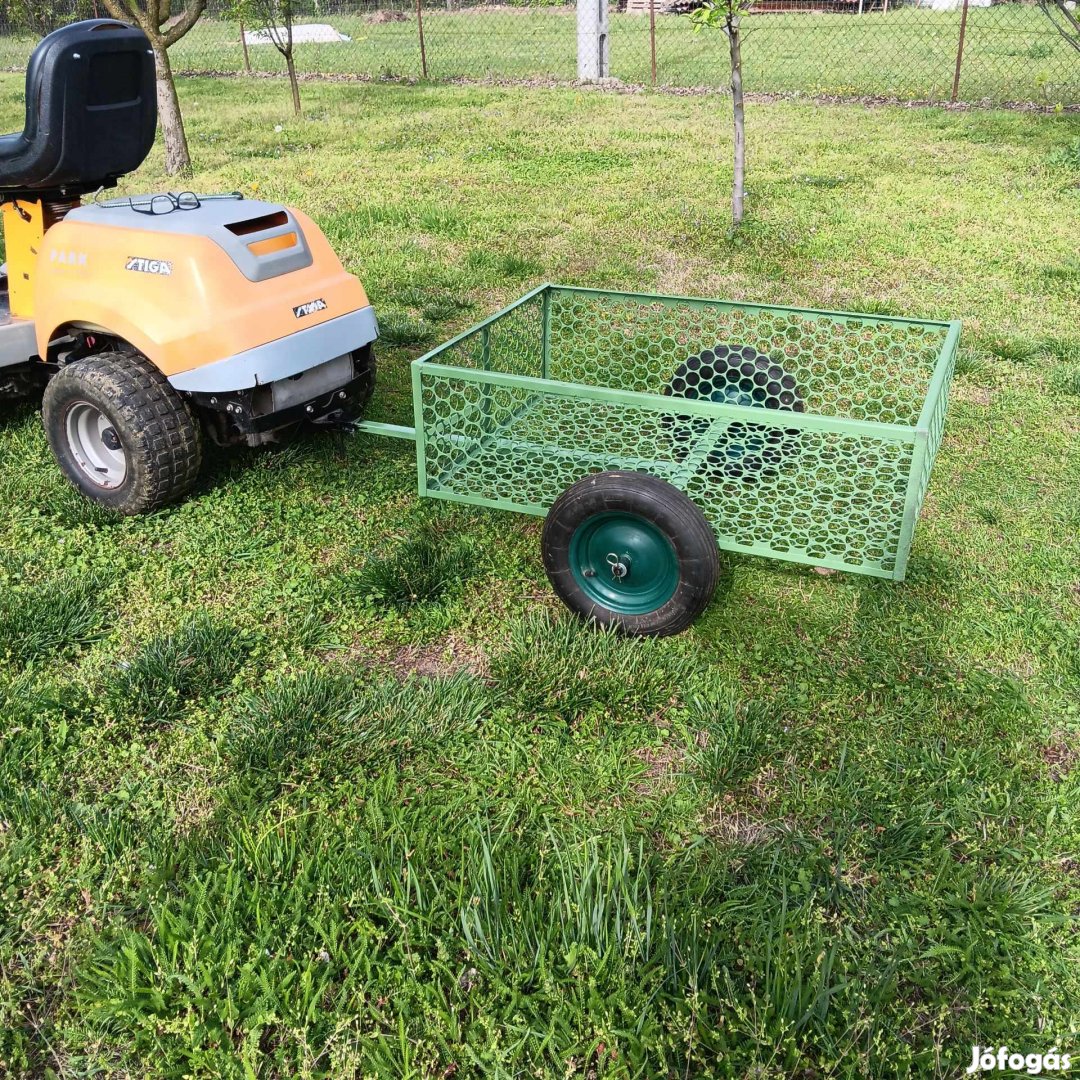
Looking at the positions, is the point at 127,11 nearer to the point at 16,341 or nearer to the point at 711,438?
the point at 16,341

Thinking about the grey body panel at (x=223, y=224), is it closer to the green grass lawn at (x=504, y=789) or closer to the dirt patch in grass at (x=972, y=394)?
the green grass lawn at (x=504, y=789)

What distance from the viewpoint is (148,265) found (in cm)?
341

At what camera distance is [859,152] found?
9766mm

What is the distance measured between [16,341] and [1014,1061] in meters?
3.98

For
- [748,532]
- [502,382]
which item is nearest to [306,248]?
[502,382]

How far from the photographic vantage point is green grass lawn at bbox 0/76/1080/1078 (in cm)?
199

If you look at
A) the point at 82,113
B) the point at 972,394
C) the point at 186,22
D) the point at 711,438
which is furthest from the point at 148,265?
the point at 186,22

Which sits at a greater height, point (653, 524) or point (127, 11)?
point (127, 11)

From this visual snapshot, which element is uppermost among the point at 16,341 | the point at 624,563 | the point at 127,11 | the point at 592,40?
the point at 127,11

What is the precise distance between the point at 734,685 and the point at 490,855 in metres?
1.01

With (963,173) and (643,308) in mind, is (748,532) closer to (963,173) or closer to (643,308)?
(643,308)

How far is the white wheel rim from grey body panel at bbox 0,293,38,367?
437 millimetres

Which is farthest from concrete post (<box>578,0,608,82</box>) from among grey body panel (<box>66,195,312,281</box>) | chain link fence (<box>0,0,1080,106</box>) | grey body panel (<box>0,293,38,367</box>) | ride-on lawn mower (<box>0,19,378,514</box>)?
grey body panel (<box>0,293,38,367</box>)

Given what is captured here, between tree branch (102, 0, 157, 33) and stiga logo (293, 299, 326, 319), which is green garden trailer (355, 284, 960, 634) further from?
tree branch (102, 0, 157, 33)
